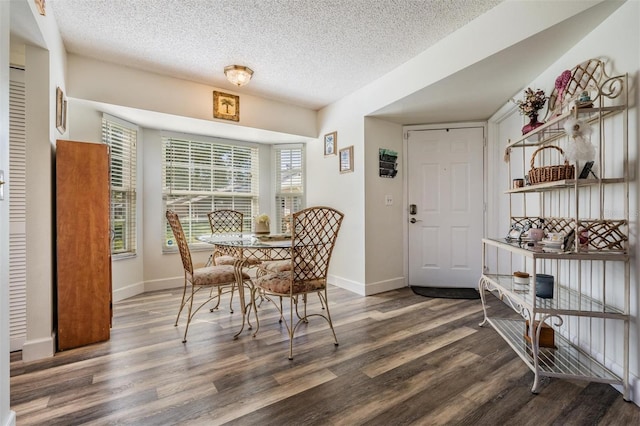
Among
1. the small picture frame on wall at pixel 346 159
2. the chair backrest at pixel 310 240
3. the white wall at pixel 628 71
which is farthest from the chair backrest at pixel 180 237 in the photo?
the white wall at pixel 628 71

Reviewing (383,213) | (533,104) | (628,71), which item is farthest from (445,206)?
(628,71)

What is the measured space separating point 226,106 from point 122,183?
5.04 feet

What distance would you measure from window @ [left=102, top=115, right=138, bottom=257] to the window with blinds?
1.22 ft

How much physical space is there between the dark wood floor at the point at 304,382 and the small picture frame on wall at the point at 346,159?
2.01 m

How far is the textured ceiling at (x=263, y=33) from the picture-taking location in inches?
85.0

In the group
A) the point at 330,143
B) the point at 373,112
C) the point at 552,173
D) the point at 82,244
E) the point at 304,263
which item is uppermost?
the point at 373,112

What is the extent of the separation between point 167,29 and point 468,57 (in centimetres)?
248

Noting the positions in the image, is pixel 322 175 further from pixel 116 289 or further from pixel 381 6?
pixel 116 289

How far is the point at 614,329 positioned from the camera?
1.78 meters

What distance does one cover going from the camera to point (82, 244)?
2.25 metres

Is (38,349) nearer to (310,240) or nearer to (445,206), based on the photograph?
(310,240)

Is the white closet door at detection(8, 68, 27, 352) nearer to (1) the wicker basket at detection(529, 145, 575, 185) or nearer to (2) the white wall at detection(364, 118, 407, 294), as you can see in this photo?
(2) the white wall at detection(364, 118, 407, 294)

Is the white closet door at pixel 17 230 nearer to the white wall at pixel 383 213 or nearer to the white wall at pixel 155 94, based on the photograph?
the white wall at pixel 155 94

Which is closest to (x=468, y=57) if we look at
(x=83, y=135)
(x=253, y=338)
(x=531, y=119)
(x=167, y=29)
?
(x=531, y=119)
